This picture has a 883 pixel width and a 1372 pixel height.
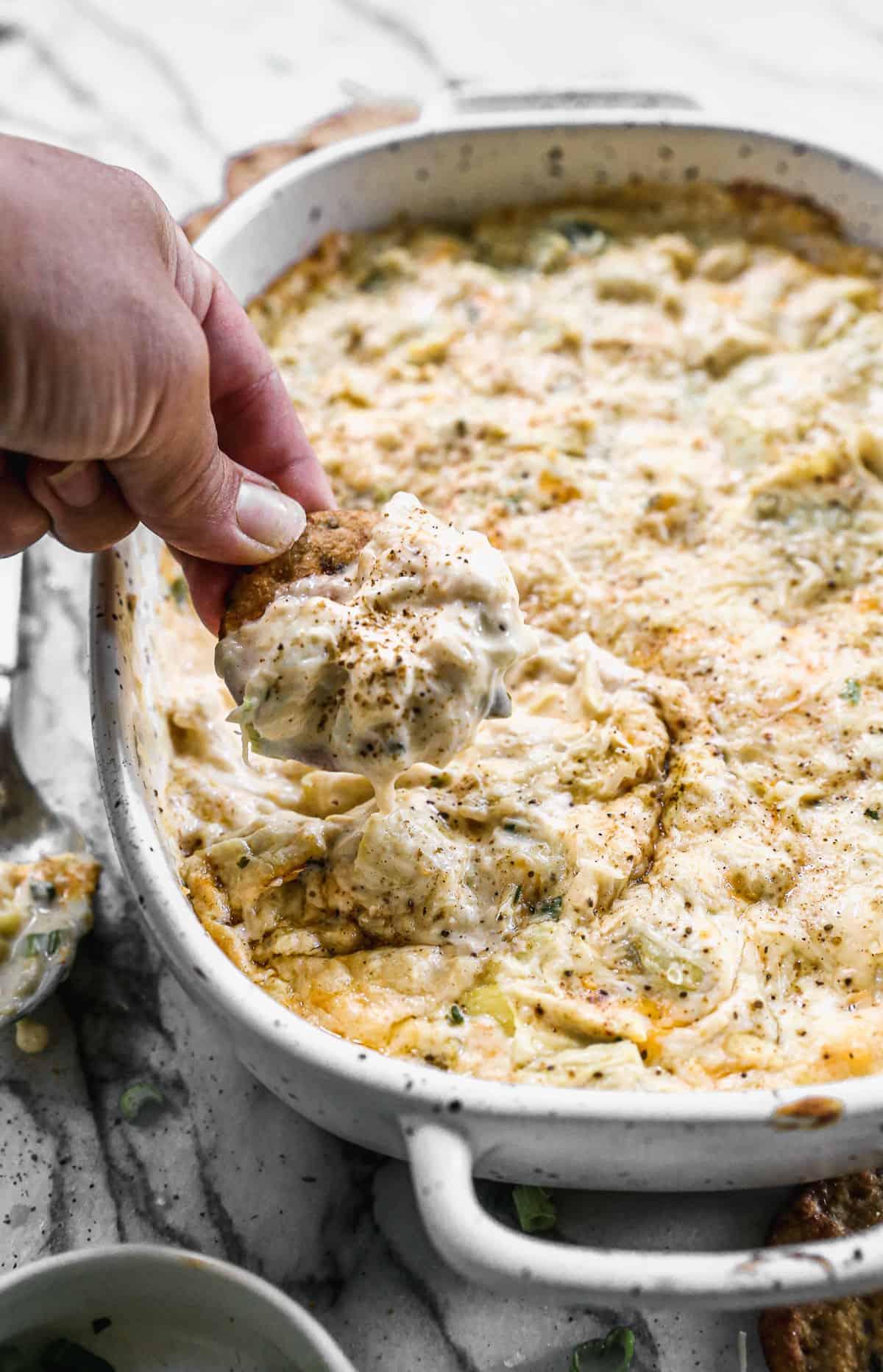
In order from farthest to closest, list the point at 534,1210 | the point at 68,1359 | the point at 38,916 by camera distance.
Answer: the point at 38,916
the point at 534,1210
the point at 68,1359

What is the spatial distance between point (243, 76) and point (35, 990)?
2884 mm

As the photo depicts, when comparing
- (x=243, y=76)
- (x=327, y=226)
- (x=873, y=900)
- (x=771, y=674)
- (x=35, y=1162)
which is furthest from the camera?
(x=243, y=76)

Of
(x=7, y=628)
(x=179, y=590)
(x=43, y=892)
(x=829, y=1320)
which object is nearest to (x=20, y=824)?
(x=43, y=892)

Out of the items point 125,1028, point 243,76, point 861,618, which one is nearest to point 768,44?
point 243,76

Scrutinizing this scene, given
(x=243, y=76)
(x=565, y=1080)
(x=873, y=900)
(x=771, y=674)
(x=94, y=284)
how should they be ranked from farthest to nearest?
(x=243, y=76) → (x=771, y=674) → (x=873, y=900) → (x=565, y=1080) → (x=94, y=284)

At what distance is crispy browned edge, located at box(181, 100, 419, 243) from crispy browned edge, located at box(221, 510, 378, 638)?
135 centimetres

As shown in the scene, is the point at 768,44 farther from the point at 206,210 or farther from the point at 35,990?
the point at 35,990

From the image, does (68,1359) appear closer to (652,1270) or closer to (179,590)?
(652,1270)

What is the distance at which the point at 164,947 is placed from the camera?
172cm

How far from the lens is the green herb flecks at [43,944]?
2123 millimetres

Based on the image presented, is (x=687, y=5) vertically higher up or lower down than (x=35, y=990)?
higher up

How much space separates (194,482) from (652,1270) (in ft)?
3.78

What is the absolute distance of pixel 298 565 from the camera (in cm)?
200

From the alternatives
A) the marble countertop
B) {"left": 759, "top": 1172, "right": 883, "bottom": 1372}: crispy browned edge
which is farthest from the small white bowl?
{"left": 759, "top": 1172, "right": 883, "bottom": 1372}: crispy browned edge
